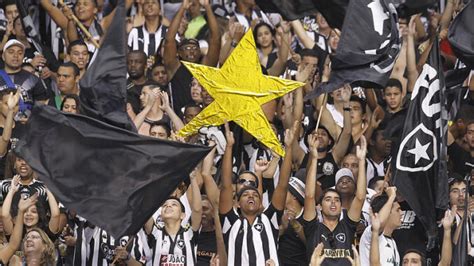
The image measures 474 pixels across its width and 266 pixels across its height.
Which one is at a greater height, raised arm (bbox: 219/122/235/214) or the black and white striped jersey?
raised arm (bbox: 219/122/235/214)

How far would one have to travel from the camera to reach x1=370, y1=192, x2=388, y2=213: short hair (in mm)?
17141

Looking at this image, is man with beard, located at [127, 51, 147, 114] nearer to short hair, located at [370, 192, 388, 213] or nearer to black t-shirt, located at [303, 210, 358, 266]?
black t-shirt, located at [303, 210, 358, 266]

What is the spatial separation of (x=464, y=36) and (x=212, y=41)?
10.8ft

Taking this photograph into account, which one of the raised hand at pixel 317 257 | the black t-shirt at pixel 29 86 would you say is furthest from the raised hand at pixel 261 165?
the black t-shirt at pixel 29 86

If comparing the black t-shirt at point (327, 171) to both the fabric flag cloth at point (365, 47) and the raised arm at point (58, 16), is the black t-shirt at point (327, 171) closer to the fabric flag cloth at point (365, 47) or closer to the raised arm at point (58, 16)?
the fabric flag cloth at point (365, 47)

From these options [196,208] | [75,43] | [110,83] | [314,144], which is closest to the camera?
[110,83]

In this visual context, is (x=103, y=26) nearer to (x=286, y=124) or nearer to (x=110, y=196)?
(x=286, y=124)

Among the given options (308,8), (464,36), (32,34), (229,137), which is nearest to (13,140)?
(32,34)

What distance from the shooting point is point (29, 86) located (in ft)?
62.9

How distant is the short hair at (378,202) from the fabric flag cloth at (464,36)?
1.37 meters

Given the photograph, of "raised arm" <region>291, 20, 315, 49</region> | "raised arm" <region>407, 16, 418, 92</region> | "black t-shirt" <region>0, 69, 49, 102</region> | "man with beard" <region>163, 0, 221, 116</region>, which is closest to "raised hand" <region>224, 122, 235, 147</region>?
"man with beard" <region>163, 0, 221, 116</region>

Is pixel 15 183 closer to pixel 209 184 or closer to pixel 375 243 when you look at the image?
pixel 209 184

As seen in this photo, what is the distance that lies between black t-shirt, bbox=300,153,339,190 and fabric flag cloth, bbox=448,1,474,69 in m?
1.75

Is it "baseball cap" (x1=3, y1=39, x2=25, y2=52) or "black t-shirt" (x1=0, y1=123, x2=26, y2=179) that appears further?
"baseball cap" (x1=3, y1=39, x2=25, y2=52)
